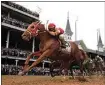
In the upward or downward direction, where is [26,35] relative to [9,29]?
downward

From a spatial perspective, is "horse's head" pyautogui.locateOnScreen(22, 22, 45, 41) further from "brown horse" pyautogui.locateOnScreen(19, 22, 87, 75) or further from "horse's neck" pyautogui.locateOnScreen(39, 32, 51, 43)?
"horse's neck" pyautogui.locateOnScreen(39, 32, 51, 43)

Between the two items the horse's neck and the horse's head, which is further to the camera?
the horse's neck

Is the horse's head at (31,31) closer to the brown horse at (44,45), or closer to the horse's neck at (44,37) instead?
the brown horse at (44,45)

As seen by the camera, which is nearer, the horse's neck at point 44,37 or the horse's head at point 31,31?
the horse's head at point 31,31

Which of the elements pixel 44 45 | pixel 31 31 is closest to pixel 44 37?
pixel 44 45

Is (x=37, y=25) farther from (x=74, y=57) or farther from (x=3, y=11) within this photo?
(x=3, y=11)

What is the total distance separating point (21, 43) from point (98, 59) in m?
22.9

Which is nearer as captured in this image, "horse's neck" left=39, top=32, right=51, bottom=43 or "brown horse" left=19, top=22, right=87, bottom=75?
"brown horse" left=19, top=22, right=87, bottom=75

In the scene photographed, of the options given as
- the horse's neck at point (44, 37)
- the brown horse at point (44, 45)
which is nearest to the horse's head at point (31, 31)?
the brown horse at point (44, 45)

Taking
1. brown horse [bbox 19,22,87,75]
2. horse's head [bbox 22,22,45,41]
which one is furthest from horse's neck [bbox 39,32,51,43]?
horse's head [bbox 22,22,45,41]

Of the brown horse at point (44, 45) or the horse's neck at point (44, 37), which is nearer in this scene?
the brown horse at point (44, 45)

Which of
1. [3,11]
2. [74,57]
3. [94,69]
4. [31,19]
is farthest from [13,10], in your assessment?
[74,57]

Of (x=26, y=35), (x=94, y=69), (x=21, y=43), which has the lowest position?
(x=94, y=69)

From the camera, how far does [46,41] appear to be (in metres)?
9.34
